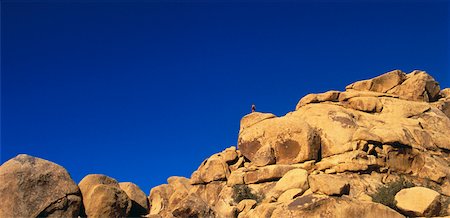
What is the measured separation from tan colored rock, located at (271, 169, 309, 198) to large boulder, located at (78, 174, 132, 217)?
10243mm

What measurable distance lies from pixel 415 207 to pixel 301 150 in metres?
14.8

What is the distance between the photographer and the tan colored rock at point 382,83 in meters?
46.1

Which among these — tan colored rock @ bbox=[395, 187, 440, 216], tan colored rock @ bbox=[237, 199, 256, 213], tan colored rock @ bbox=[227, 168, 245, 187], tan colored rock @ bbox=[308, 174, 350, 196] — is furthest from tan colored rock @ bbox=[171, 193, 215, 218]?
tan colored rock @ bbox=[227, 168, 245, 187]

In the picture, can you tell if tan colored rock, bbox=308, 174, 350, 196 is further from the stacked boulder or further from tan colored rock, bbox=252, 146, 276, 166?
tan colored rock, bbox=252, 146, 276, 166

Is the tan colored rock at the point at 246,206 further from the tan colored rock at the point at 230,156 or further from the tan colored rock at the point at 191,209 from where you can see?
the tan colored rock at the point at 230,156

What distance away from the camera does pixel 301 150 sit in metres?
37.2

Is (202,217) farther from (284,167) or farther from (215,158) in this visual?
(215,158)

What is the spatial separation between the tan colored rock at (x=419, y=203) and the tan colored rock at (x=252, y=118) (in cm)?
1951

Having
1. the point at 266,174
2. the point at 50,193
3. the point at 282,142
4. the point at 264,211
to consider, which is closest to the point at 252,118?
the point at 282,142

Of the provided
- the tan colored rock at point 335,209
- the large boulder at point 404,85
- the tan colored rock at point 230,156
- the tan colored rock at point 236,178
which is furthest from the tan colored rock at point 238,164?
the tan colored rock at point 335,209

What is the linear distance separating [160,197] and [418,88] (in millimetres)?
27403

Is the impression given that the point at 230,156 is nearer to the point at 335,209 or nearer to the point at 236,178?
the point at 236,178

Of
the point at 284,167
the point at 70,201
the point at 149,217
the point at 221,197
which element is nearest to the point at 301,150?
the point at 284,167

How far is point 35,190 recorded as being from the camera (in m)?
19.3
